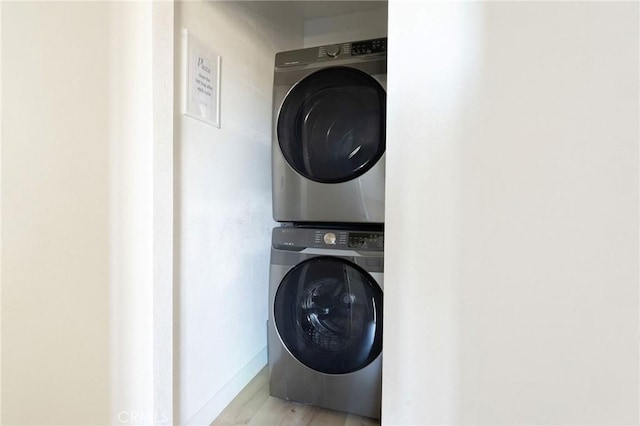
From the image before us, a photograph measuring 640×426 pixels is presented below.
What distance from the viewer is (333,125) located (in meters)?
1.20

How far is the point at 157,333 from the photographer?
85 centimetres

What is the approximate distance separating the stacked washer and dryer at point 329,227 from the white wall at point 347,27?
0.82 metres

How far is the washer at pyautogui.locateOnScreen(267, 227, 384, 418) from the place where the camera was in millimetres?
1109

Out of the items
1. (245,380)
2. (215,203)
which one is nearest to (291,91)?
(215,203)

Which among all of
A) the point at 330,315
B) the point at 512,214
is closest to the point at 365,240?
the point at 330,315

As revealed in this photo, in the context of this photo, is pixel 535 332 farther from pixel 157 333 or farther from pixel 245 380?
pixel 245 380

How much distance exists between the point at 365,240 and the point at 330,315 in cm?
37

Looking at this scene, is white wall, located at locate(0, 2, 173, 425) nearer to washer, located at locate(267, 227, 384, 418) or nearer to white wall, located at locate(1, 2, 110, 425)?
white wall, located at locate(1, 2, 110, 425)

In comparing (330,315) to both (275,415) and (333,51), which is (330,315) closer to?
(275,415)

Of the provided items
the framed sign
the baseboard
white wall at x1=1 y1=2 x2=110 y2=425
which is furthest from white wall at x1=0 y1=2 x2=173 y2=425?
the baseboard

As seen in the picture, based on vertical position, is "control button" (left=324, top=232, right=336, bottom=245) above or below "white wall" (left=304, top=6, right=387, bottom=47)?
below

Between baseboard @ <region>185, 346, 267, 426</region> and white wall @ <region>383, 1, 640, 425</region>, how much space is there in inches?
33.4

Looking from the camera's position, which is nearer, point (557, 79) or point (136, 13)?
point (557, 79)

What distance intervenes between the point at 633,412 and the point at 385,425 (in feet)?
1.49
